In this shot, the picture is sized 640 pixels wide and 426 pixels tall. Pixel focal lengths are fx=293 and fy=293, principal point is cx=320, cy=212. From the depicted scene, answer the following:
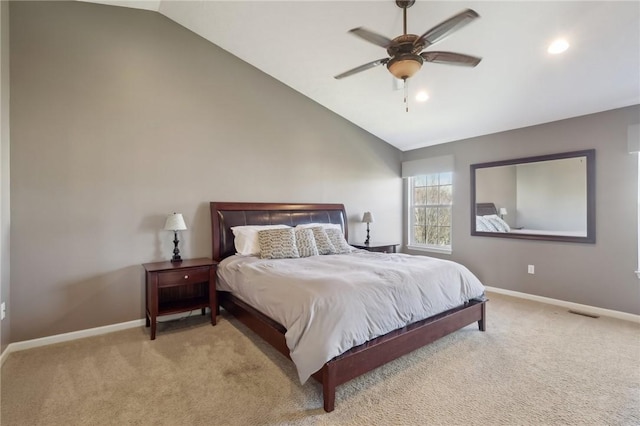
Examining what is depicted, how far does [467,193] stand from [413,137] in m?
1.33

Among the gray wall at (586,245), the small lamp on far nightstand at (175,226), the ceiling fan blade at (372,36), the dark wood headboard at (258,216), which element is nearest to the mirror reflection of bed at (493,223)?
the gray wall at (586,245)

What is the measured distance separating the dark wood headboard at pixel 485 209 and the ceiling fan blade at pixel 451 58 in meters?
2.98

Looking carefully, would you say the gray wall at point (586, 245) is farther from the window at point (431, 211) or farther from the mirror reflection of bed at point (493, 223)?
the window at point (431, 211)

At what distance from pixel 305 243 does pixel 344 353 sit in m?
1.74

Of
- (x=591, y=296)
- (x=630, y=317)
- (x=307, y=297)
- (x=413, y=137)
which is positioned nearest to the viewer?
(x=307, y=297)

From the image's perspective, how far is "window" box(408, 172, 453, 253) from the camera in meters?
5.23

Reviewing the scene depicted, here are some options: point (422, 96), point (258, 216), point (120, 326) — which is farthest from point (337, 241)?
point (120, 326)

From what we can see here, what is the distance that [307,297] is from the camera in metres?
1.97

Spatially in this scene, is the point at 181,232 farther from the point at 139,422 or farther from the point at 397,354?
the point at 397,354

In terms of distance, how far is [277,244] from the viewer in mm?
3334

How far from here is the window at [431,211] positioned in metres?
5.23

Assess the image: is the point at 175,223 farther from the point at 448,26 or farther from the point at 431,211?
the point at 431,211

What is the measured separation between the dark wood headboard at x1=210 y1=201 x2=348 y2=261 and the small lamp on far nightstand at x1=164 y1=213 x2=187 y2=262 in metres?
0.42

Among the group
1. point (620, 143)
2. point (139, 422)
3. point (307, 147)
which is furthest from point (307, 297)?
point (620, 143)
